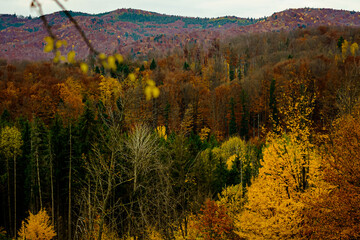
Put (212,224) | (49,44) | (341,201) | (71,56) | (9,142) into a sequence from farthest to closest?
(9,142)
(212,224)
(341,201)
(71,56)
(49,44)

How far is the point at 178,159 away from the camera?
1809 centimetres

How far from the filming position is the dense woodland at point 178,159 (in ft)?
32.1

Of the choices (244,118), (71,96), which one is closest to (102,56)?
(71,96)

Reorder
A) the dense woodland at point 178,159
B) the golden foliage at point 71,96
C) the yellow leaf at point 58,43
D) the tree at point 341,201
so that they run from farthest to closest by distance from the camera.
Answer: the golden foliage at point 71,96 → the dense woodland at point 178,159 → the tree at point 341,201 → the yellow leaf at point 58,43

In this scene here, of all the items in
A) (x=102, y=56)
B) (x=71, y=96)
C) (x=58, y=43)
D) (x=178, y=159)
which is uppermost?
(x=58, y=43)

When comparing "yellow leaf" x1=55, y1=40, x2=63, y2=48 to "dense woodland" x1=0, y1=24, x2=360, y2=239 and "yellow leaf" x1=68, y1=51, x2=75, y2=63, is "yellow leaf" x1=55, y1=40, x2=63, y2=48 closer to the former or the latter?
"yellow leaf" x1=68, y1=51, x2=75, y2=63

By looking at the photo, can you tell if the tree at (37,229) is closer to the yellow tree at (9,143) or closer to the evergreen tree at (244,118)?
the yellow tree at (9,143)

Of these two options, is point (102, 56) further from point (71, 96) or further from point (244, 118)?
point (244, 118)

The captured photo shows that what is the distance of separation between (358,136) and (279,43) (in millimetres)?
118355

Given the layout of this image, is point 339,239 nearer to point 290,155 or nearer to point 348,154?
point 348,154

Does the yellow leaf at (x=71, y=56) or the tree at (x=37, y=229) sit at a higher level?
the yellow leaf at (x=71, y=56)

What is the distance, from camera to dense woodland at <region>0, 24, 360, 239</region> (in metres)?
9.78

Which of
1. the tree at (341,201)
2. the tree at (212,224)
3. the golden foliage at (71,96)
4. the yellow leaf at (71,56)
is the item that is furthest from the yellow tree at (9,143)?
the yellow leaf at (71,56)

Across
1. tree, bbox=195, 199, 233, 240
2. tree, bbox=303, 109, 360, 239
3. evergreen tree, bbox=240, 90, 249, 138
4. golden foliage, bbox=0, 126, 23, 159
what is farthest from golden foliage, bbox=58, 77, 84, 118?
tree, bbox=303, 109, 360, 239
